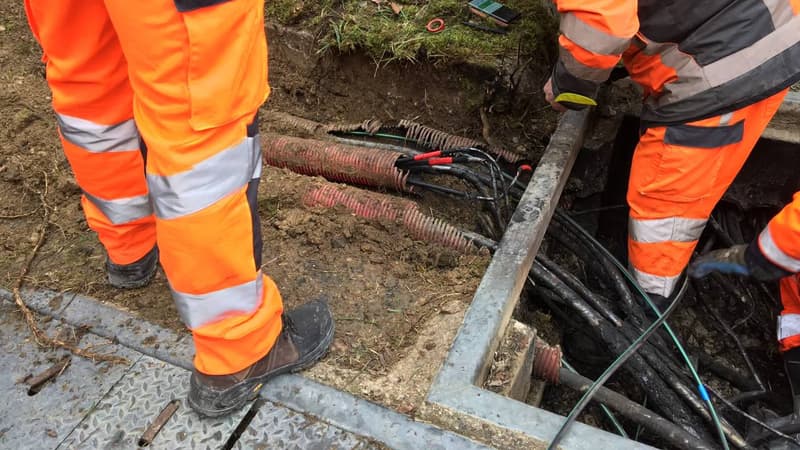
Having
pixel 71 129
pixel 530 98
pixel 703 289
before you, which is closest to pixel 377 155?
pixel 530 98

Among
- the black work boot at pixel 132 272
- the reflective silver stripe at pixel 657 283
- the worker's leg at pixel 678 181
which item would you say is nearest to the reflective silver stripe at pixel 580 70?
the worker's leg at pixel 678 181

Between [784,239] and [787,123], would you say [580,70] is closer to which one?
[784,239]

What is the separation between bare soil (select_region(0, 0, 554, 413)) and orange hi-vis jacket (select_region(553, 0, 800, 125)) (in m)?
0.95

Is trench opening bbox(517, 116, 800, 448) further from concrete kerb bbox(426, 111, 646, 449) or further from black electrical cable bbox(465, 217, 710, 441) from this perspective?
concrete kerb bbox(426, 111, 646, 449)

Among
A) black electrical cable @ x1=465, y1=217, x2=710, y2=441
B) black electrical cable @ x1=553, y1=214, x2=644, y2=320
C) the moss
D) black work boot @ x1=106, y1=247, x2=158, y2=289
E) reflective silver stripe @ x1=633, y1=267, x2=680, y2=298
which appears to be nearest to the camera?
black work boot @ x1=106, y1=247, x2=158, y2=289

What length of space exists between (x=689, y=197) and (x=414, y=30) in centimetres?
199

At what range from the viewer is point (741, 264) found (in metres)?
2.91

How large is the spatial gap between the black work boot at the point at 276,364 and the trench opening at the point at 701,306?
4.62 ft

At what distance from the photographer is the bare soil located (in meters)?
2.25

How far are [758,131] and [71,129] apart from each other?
3055 mm

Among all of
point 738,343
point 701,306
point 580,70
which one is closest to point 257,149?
point 580,70

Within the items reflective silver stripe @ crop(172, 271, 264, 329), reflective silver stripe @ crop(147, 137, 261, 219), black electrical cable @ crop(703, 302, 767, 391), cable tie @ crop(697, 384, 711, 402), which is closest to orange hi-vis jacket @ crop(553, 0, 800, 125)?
cable tie @ crop(697, 384, 711, 402)

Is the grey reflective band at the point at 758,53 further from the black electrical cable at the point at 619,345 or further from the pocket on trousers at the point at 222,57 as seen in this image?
the pocket on trousers at the point at 222,57

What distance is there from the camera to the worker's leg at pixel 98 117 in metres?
1.78
